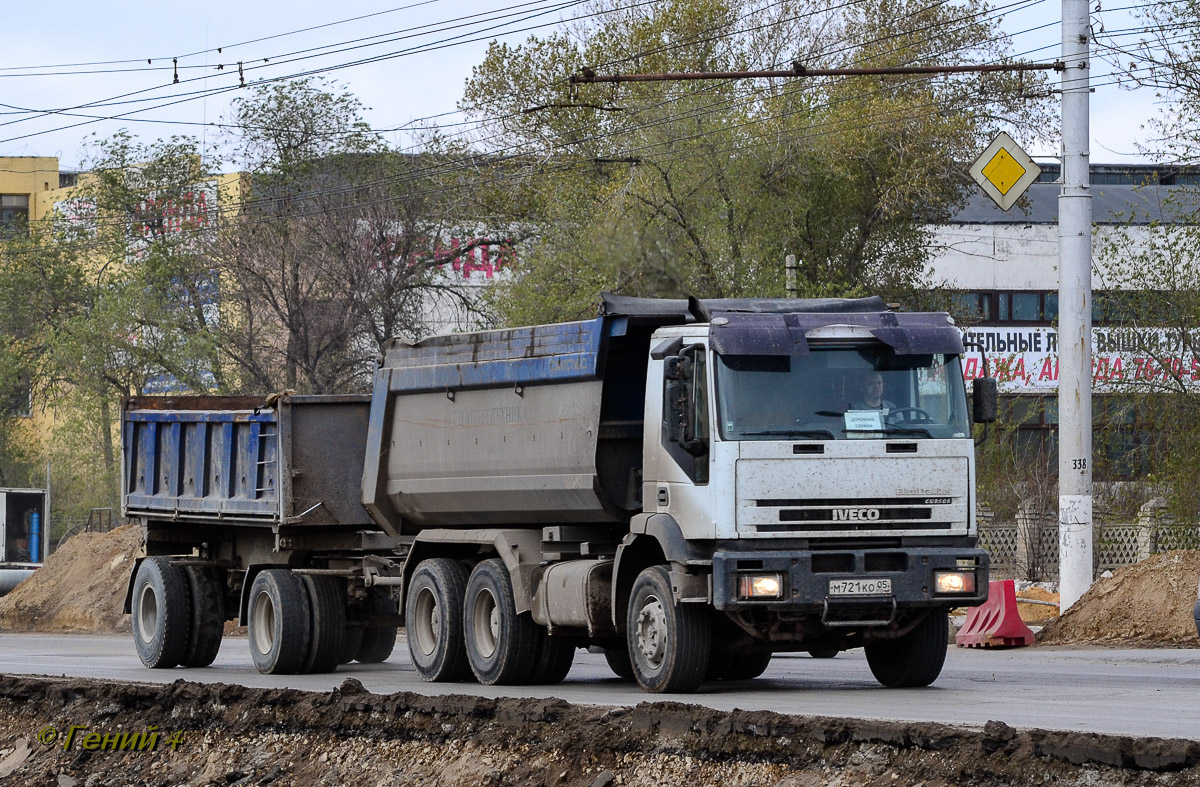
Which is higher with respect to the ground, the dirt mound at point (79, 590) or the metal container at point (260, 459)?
the metal container at point (260, 459)

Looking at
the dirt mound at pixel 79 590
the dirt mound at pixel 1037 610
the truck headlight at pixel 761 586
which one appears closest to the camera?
the truck headlight at pixel 761 586

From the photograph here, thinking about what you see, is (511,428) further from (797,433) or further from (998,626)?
(998,626)

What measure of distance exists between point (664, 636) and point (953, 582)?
211 cm

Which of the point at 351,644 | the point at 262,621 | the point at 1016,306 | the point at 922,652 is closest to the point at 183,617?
the point at 262,621

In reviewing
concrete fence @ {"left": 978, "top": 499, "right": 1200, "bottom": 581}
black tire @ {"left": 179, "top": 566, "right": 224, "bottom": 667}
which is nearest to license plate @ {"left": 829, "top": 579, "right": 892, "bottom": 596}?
black tire @ {"left": 179, "top": 566, "right": 224, "bottom": 667}

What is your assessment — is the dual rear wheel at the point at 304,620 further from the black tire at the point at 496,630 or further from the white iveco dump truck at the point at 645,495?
the black tire at the point at 496,630

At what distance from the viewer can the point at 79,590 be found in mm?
34438

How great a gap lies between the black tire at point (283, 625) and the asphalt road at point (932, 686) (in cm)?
19

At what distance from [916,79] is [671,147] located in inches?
302

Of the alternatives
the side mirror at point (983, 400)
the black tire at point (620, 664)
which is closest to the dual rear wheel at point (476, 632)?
the black tire at point (620, 664)

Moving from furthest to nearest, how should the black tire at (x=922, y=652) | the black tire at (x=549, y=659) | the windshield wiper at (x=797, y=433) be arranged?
the black tire at (x=549, y=659)
the black tire at (x=922, y=652)
the windshield wiper at (x=797, y=433)

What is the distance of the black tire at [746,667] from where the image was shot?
51.3 feet

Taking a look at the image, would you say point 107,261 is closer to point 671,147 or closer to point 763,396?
point 671,147

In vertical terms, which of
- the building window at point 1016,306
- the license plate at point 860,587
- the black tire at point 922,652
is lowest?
the black tire at point 922,652
